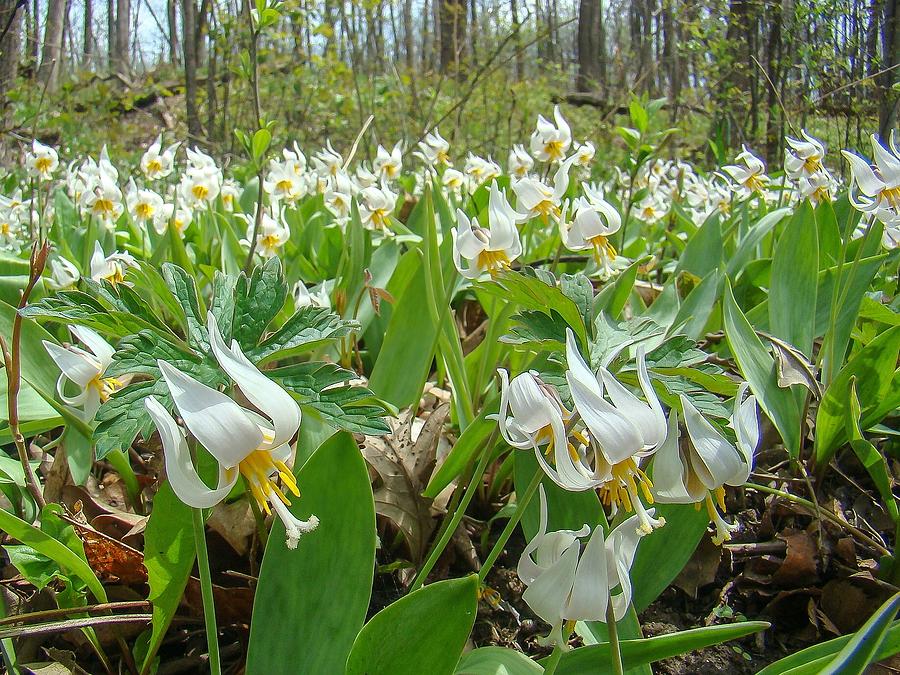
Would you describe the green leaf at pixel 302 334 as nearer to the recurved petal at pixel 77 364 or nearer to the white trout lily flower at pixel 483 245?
the recurved petal at pixel 77 364

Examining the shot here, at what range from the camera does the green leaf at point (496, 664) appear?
3.18ft

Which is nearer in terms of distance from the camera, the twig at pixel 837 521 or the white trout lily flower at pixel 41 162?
the twig at pixel 837 521

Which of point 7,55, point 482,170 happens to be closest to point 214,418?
point 482,170

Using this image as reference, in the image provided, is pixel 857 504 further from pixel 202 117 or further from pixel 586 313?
pixel 202 117

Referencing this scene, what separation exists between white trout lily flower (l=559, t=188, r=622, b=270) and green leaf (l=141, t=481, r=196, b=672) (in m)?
0.98

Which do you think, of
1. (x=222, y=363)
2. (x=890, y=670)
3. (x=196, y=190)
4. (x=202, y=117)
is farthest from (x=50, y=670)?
(x=202, y=117)

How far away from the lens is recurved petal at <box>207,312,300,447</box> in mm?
645

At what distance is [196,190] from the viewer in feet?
9.16

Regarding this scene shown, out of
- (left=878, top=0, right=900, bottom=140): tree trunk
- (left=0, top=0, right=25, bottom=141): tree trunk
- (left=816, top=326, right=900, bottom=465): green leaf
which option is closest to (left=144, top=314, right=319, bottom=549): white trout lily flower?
(left=816, top=326, right=900, bottom=465): green leaf

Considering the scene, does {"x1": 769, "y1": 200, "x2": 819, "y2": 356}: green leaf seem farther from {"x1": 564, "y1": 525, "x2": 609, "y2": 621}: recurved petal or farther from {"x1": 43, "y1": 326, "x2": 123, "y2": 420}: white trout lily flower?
{"x1": 43, "y1": 326, "x2": 123, "y2": 420}: white trout lily flower

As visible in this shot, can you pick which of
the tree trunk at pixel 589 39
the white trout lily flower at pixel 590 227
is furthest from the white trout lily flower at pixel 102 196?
the tree trunk at pixel 589 39

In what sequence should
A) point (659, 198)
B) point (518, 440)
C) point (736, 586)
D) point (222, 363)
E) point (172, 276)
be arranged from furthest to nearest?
point (659, 198) → point (736, 586) → point (172, 276) → point (518, 440) → point (222, 363)

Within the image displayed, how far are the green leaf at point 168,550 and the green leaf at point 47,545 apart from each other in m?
0.09

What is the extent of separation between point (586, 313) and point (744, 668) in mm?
716
